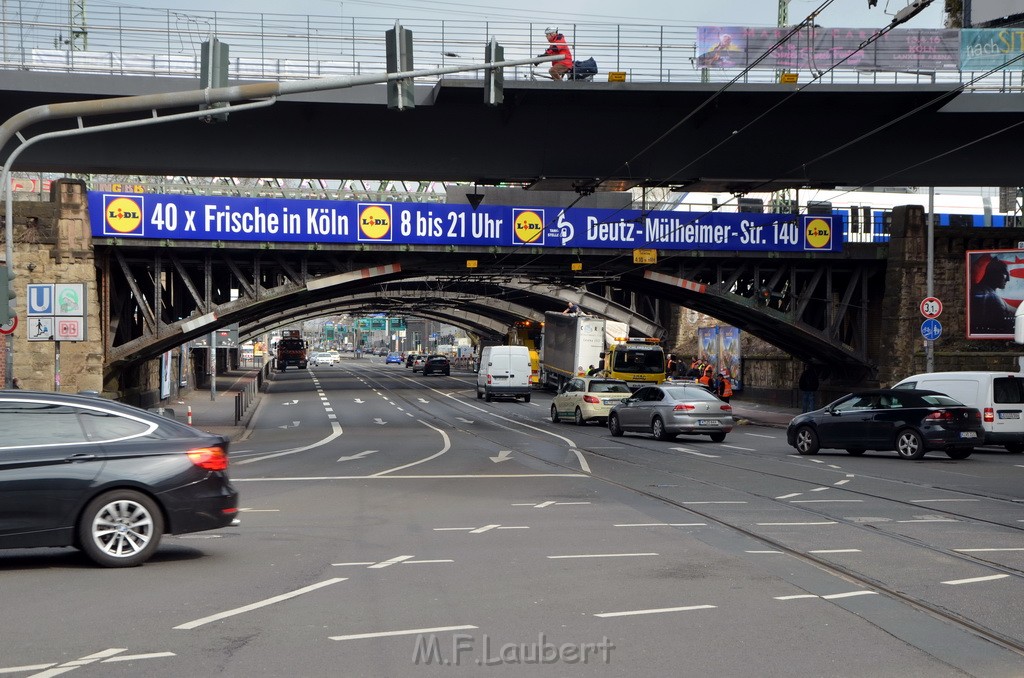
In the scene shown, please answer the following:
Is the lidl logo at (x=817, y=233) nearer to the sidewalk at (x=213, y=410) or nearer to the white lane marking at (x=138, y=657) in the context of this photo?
the sidewalk at (x=213, y=410)

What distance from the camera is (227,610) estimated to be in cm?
788

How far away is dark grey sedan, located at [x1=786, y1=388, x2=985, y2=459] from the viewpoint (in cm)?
2245

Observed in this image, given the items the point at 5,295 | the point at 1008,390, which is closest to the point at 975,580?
the point at 1008,390

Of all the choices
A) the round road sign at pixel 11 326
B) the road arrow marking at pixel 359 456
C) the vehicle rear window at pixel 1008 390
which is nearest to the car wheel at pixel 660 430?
the road arrow marking at pixel 359 456

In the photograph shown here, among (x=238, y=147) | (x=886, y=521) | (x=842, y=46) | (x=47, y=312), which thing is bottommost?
(x=886, y=521)

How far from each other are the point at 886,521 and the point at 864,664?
694cm

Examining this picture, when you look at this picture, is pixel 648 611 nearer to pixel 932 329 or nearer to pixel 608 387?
A: pixel 932 329

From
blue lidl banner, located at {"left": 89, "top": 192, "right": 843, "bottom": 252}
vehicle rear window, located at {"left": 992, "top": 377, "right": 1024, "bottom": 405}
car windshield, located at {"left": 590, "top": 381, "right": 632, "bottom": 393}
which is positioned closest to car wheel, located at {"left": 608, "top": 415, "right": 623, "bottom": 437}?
car windshield, located at {"left": 590, "top": 381, "right": 632, "bottom": 393}

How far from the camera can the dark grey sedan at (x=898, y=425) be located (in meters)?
22.5

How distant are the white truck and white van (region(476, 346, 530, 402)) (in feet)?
8.56

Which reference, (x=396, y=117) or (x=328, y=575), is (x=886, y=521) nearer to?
(x=328, y=575)

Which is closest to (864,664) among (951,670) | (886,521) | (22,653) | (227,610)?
(951,670)

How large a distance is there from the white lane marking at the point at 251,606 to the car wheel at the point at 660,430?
2109cm

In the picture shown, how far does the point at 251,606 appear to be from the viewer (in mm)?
8031
